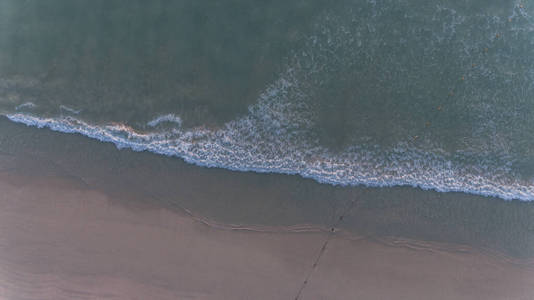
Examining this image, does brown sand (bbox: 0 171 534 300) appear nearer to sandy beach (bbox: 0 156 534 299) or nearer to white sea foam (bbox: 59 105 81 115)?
sandy beach (bbox: 0 156 534 299)

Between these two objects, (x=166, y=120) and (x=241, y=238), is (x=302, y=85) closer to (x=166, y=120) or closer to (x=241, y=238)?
(x=166, y=120)

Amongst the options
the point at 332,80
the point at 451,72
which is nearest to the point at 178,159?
the point at 332,80

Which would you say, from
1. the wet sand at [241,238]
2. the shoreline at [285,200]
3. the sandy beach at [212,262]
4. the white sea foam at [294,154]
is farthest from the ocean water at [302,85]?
the sandy beach at [212,262]

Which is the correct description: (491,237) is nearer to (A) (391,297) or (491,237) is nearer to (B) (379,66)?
(A) (391,297)

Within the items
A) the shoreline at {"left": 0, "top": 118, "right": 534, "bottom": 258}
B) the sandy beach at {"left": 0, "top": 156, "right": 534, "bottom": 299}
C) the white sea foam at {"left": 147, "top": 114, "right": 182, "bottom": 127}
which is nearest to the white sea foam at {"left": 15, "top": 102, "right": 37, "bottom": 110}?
the shoreline at {"left": 0, "top": 118, "right": 534, "bottom": 258}

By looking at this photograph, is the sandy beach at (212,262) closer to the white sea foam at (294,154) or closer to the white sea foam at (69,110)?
the white sea foam at (294,154)

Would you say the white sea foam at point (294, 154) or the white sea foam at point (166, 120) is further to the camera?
the white sea foam at point (166, 120)
